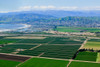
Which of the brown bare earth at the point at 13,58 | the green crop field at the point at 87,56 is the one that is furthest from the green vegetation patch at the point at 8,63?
the green crop field at the point at 87,56

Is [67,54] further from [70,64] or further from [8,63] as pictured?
[8,63]

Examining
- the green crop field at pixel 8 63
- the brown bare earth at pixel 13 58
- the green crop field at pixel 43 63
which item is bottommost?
the green crop field at pixel 43 63

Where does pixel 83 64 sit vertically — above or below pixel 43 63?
below

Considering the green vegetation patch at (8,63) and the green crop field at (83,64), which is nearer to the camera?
the green crop field at (83,64)

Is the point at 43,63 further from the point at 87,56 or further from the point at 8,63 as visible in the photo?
the point at 87,56

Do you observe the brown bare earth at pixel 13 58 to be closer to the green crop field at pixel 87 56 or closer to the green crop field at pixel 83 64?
the green crop field at pixel 83 64

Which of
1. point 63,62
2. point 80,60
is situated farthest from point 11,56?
point 80,60

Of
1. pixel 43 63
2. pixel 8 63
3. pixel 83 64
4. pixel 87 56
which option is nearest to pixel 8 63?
pixel 8 63

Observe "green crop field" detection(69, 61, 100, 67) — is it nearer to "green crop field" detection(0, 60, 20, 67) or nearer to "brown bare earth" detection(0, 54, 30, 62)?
"brown bare earth" detection(0, 54, 30, 62)

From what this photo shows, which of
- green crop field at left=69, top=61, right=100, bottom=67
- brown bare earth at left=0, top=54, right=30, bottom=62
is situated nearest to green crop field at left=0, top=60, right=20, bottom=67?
brown bare earth at left=0, top=54, right=30, bottom=62
